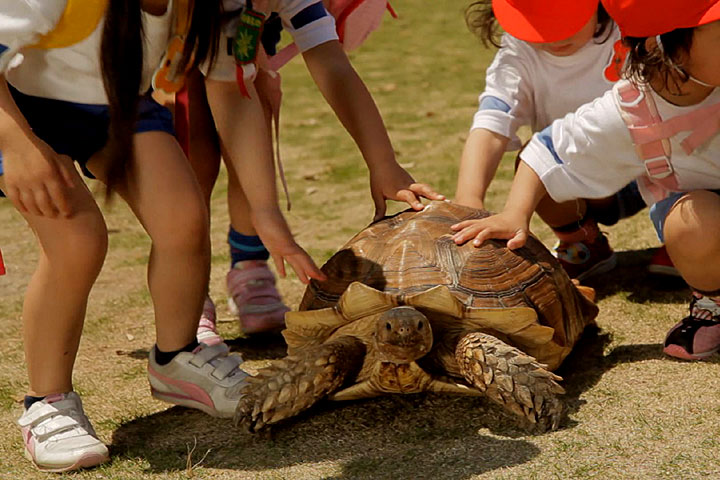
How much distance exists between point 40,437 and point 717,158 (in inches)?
62.8

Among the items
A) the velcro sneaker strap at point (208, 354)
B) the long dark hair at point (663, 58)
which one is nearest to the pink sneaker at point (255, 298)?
the velcro sneaker strap at point (208, 354)

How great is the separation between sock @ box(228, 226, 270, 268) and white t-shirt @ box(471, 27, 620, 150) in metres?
0.72

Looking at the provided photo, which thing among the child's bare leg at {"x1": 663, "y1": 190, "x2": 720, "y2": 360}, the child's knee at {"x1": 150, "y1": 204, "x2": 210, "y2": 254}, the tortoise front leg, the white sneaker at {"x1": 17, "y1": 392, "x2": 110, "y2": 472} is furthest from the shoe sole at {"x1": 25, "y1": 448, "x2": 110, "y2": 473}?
the child's bare leg at {"x1": 663, "y1": 190, "x2": 720, "y2": 360}

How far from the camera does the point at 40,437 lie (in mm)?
1881

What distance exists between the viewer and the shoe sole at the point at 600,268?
2840 mm

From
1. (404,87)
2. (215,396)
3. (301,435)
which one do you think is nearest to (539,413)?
(301,435)

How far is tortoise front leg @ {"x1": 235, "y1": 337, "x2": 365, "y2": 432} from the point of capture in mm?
1944

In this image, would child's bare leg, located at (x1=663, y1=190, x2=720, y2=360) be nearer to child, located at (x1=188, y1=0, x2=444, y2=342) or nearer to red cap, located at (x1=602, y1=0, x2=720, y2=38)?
red cap, located at (x1=602, y1=0, x2=720, y2=38)

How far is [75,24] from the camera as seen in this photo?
74.9 inches

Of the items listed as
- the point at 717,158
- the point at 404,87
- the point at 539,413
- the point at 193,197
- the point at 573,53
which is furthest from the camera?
the point at 404,87

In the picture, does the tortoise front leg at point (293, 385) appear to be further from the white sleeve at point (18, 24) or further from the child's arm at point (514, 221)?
the white sleeve at point (18, 24)

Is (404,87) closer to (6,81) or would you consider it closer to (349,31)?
(349,31)

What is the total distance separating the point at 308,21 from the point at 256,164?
20.3 inches

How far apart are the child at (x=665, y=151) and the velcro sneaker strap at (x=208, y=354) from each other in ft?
1.94
